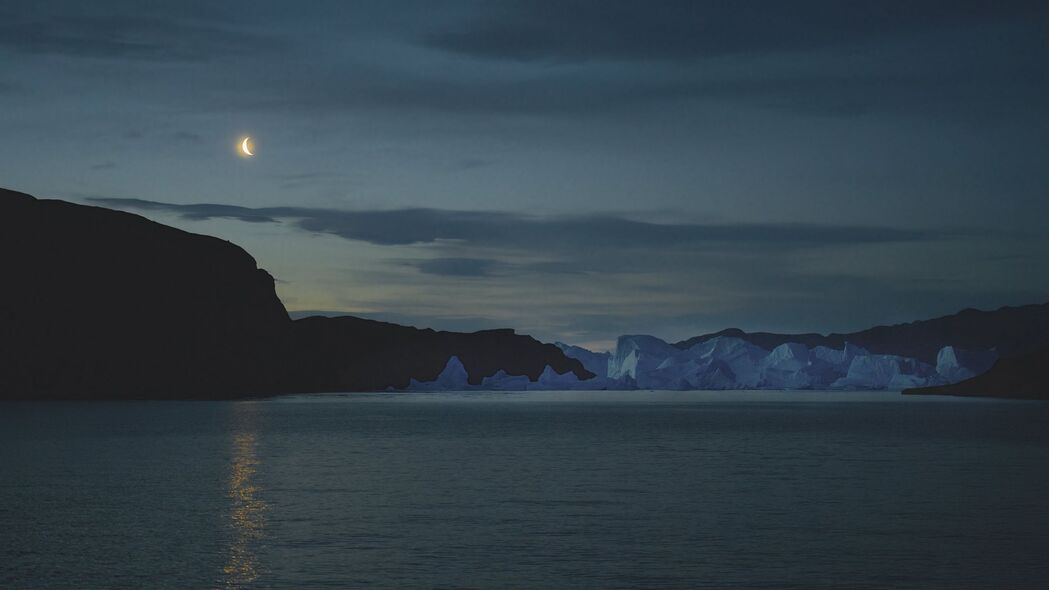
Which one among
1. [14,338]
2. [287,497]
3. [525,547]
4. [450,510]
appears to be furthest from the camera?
[14,338]

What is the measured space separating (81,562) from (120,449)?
131ft

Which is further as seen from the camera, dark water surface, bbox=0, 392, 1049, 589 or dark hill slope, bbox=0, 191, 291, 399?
dark hill slope, bbox=0, 191, 291, 399

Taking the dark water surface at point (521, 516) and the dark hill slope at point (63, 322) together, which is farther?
the dark hill slope at point (63, 322)

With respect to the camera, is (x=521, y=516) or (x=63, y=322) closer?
(x=521, y=516)

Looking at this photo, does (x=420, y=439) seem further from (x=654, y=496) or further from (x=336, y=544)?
(x=336, y=544)

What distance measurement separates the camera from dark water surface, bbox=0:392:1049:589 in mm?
24000

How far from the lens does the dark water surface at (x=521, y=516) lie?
24000mm

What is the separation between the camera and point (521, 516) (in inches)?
1307

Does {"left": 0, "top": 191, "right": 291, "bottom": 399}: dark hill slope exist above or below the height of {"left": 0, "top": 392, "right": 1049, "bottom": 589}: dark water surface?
above

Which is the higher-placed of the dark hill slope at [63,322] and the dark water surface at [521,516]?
the dark hill slope at [63,322]

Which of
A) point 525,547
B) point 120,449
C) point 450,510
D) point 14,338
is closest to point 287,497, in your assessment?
point 450,510

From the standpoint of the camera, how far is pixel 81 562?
2523 cm

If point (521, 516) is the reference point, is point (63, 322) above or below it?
above

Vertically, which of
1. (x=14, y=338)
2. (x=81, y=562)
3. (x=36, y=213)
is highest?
(x=36, y=213)
